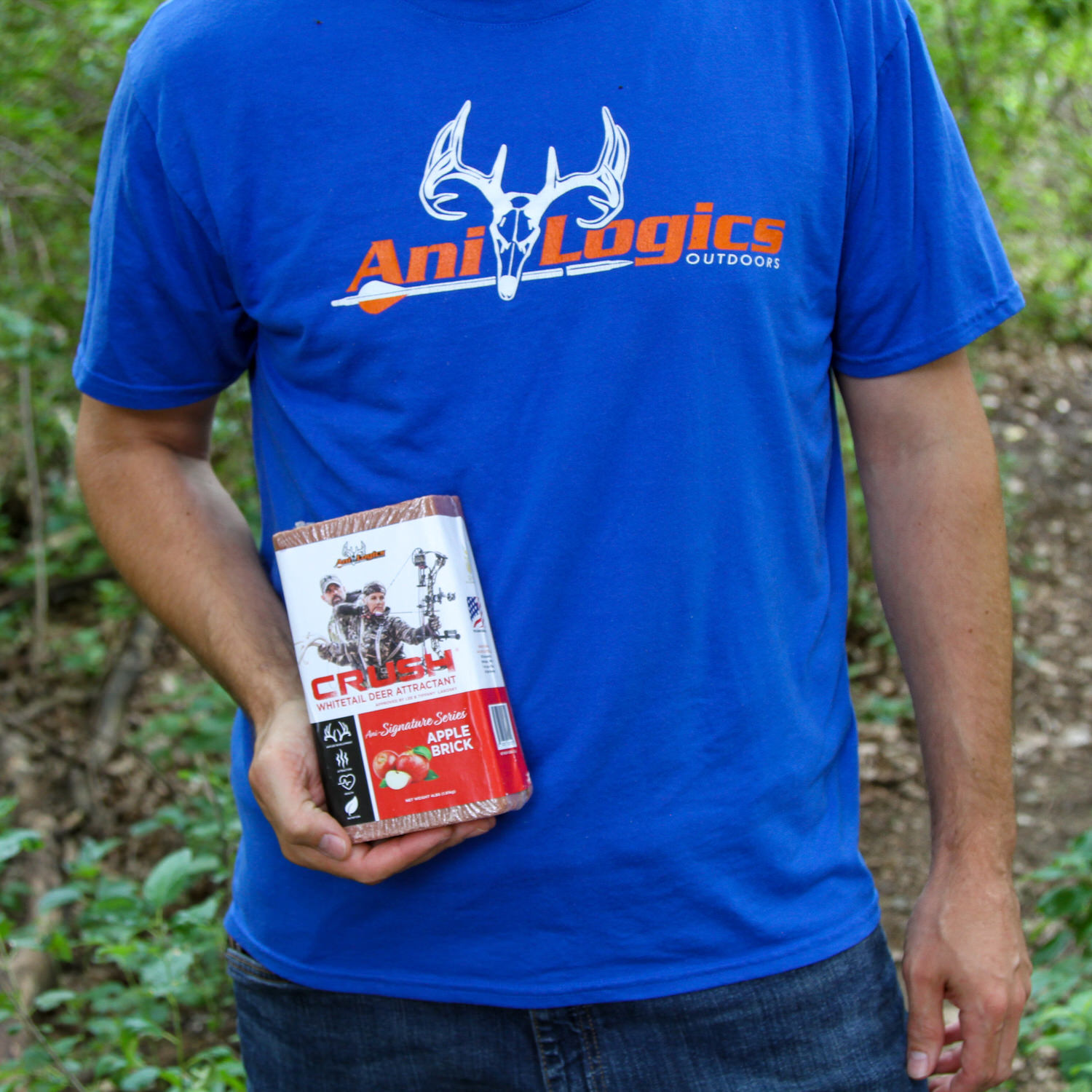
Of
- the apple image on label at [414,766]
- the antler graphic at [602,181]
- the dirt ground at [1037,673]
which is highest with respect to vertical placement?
the antler graphic at [602,181]

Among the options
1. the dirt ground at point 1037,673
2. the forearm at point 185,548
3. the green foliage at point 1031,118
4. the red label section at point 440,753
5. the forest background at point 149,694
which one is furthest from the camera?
the green foliage at point 1031,118

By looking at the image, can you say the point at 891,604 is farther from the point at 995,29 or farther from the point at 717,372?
the point at 995,29

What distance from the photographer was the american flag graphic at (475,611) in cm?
118

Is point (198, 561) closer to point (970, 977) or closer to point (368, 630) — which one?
point (368, 630)

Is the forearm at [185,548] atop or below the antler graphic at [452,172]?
below

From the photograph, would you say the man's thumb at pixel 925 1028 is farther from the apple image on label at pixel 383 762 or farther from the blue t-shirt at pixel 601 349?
the apple image on label at pixel 383 762

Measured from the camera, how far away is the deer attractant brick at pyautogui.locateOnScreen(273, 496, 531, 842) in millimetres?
1161

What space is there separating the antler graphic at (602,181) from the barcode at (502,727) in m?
0.51

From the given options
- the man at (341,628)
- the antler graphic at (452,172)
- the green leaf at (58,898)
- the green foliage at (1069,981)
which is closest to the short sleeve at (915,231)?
the antler graphic at (452,172)

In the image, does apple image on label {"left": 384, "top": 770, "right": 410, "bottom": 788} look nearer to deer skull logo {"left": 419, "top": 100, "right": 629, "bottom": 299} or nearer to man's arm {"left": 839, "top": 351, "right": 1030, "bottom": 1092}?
deer skull logo {"left": 419, "top": 100, "right": 629, "bottom": 299}

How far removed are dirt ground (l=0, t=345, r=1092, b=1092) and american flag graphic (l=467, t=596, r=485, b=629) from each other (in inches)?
93.2

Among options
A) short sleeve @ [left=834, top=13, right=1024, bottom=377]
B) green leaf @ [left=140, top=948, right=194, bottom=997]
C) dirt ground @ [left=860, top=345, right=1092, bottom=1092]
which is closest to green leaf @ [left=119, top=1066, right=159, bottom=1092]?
green leaf @ [left=140, top=948, right=194, bottom=997]

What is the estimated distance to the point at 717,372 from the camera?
1.21m

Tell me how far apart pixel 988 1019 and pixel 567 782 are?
0.54 metres
